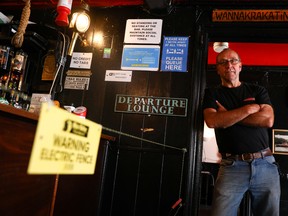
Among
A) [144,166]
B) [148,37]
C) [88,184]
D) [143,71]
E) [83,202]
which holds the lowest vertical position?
[83,202]

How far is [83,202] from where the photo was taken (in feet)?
7.45

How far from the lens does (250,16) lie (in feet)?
9.34

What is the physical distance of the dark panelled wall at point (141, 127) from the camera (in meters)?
2.69

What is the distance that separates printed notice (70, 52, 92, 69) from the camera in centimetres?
310

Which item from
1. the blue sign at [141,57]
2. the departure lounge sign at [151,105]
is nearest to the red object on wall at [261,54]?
the blue sign at [141,57]

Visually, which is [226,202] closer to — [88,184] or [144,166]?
[144,166]

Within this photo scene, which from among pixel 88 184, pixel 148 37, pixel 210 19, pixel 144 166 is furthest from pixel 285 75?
pixel 88 184

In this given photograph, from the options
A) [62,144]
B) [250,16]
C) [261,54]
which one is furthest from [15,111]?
[261,54]

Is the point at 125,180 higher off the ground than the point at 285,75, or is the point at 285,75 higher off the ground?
the point at 285,75

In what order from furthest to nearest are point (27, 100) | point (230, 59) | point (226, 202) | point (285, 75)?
point (285, 75) < point (27, 100) < point (230, 59) < point (226, 202)

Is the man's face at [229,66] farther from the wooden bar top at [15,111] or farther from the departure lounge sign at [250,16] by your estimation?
the wooden bar top at [15,111]

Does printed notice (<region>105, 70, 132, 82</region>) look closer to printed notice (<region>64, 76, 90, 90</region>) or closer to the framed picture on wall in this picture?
printed notice (<region>64, 76, 90, 90</region>)

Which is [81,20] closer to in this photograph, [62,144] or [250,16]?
[250,16]

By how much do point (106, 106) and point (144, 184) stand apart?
2.98 ft
